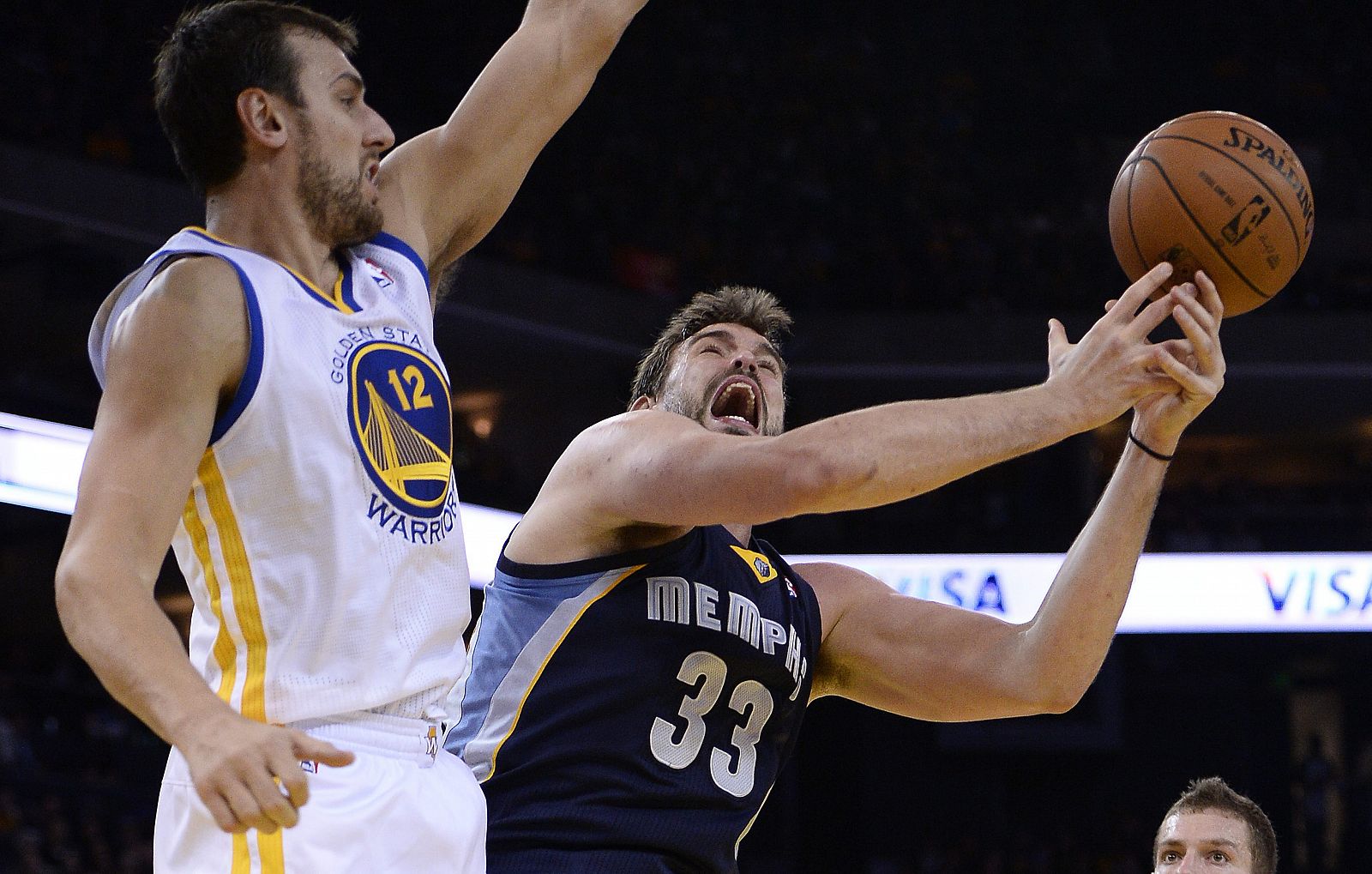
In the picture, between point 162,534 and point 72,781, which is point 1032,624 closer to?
point 162,534

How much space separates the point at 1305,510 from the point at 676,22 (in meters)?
8.00

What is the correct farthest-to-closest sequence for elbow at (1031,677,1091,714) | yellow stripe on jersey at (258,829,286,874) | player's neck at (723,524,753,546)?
1. player's neck at (723,524,753,546)
2. elbow at (1031,677,1091,714)
3. yellow stripe on jersey at (258,829,286,874)

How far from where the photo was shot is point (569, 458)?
9.24 feet

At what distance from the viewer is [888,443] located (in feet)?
7.02

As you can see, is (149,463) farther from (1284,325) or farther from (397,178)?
(1284,325)

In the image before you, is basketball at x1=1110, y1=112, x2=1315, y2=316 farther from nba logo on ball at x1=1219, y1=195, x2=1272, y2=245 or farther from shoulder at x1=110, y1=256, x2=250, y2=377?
shoulder at x1=110, y1=256, x2=250, y2=377

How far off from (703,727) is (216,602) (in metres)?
1.14

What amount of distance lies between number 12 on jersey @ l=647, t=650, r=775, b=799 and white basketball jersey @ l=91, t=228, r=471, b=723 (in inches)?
31.3

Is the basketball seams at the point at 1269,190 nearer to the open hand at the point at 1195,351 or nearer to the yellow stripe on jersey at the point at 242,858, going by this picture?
the open hand at the point at 1195,351

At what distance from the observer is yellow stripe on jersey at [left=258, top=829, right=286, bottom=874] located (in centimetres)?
179

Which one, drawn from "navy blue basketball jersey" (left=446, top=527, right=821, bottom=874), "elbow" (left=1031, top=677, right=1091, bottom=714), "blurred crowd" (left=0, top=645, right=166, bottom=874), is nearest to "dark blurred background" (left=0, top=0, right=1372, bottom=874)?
"blurred crowd" (left=0, top=645, right=166, bottom=874)

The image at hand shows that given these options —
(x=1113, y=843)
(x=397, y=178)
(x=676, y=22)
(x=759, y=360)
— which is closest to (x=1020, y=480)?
(x=1113, y=843)

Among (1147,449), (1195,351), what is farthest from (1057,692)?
(1195,351)

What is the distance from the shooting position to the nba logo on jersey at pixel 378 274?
2.17m
